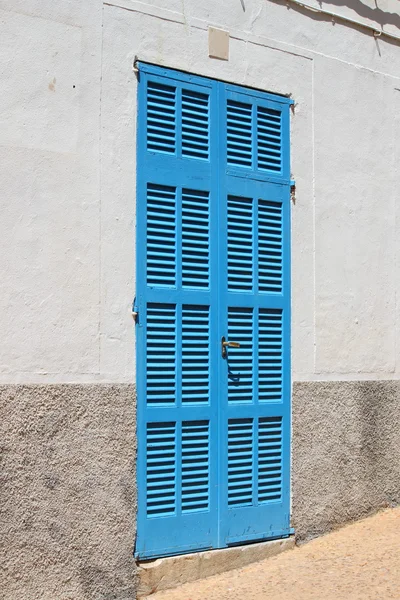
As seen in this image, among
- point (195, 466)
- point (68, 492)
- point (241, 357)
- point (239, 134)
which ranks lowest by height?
point (68, 492)

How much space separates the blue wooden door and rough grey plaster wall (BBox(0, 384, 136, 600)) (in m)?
Result: 0.15

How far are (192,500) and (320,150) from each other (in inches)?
102

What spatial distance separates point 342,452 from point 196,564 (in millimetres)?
1425

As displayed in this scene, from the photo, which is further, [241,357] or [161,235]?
[241,357]

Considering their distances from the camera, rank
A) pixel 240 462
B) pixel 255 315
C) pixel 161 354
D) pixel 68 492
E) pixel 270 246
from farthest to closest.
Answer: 1. pixel 270 246
2. pixel 255 315
3. pixel 240 462
4. pixel 161 354
5. pixel 68 492

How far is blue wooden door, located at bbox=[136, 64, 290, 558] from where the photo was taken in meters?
5.64

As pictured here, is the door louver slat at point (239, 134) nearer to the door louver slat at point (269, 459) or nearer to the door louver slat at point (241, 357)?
the door louver slat at point (241, 357)

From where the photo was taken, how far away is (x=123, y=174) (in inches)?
220

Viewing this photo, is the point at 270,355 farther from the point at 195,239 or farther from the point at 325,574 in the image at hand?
the point at 325,574

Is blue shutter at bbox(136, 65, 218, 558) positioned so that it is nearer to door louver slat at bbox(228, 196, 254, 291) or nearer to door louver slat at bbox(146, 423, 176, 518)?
door louver slat at bbox(146, 423, 176, 518)

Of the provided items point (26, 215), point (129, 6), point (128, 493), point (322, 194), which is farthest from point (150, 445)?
point (129, 6)

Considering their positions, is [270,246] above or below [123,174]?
below

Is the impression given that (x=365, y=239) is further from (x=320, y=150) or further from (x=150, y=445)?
(x=150, y=445)

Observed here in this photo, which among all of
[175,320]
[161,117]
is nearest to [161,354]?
[175,320]
